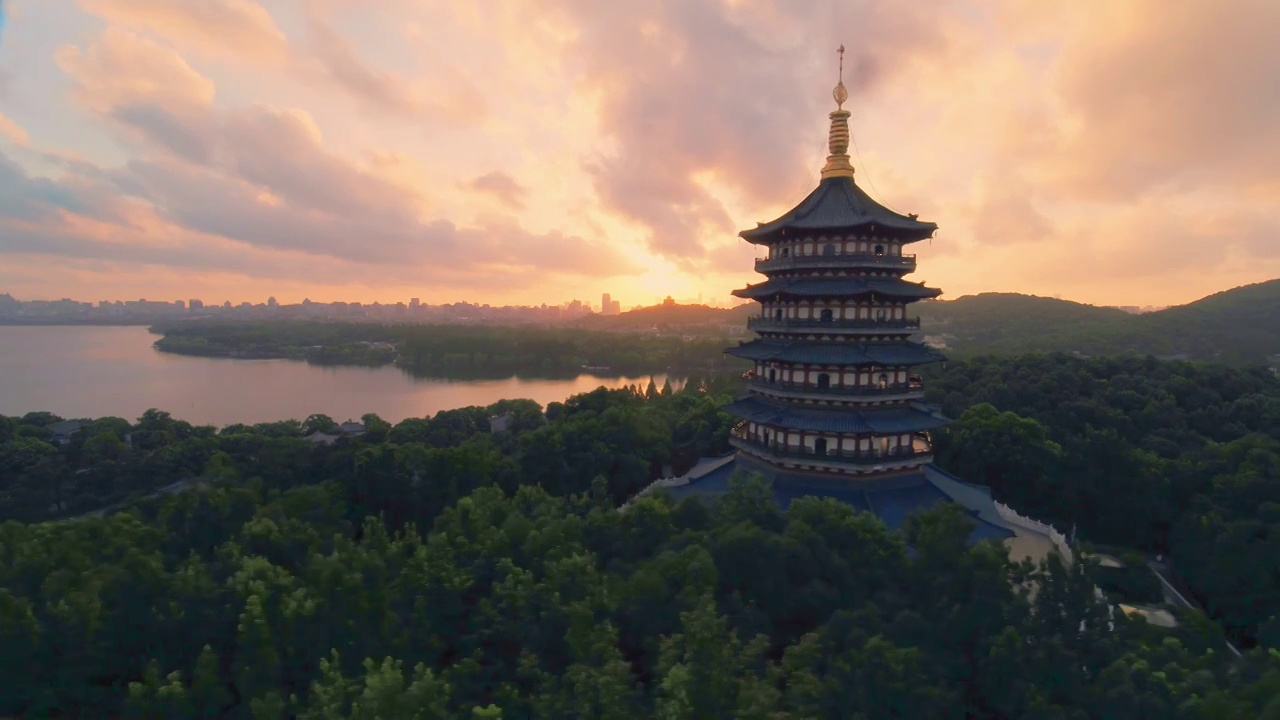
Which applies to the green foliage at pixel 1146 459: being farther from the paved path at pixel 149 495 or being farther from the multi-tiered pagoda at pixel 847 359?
the paved path at pixel 149 495

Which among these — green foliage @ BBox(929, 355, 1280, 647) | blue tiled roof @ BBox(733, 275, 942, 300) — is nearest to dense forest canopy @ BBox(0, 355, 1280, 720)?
green foliage @ BBox(929, 355, 1280, 647)

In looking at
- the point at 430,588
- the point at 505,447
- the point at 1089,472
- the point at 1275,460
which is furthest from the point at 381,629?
the point at 1275,460

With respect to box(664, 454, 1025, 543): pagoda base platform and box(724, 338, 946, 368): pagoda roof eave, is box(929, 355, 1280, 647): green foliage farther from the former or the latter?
box(724, 338, 946, 368): pagoda roof eave

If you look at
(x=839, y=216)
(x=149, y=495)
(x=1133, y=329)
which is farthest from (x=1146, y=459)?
(x=1133, y=329)

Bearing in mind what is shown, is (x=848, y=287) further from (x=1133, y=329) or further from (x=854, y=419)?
(x=1133, y=329)

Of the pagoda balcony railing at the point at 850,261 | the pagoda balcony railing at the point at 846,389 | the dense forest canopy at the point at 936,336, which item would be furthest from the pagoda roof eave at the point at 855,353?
the dense forest canopy at the point at 936,336
